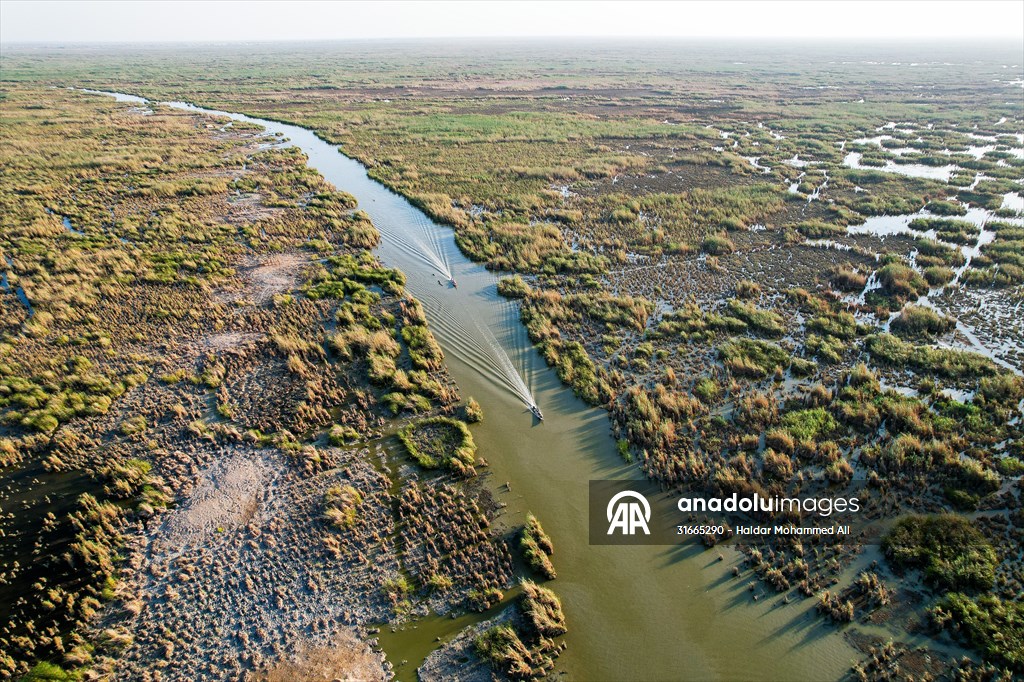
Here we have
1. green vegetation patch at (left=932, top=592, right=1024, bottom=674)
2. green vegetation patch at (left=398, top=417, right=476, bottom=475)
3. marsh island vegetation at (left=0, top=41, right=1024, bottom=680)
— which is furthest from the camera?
green vegetation patch at (left=398, top=417, right=476, bottom=475)

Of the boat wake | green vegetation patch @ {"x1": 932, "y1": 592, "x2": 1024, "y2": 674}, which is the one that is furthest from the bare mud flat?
green vegetation patch @ {"x1": 932, "y1": 592, "x2": 1024, "y2": 674}

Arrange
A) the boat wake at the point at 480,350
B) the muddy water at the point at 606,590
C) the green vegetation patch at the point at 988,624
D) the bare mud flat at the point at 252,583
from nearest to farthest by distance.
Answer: the green vegetation patch at the point at 988,624, the bare mud flat at the point at 252,583, the muddy water at the point at 606,590, the boat wake at the point at 480,350

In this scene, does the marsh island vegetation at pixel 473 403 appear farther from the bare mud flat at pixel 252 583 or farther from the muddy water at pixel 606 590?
the muddy water at pixel 606 590

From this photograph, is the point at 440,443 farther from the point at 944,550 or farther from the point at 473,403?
the point at 944,550

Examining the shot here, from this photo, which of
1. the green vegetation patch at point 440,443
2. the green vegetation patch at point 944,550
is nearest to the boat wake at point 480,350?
the green vegetation patch at point 440,443

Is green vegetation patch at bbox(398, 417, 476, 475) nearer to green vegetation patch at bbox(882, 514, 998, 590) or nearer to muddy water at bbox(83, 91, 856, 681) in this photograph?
muddy water at bbox(83, 91, 856, 681)

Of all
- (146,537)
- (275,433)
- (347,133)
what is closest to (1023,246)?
(275,433)

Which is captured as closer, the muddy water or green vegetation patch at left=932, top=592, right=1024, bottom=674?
green vegetation patch at left=932, top=592, right=1024, bottom=674

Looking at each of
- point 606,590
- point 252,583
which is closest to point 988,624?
point 606,590
